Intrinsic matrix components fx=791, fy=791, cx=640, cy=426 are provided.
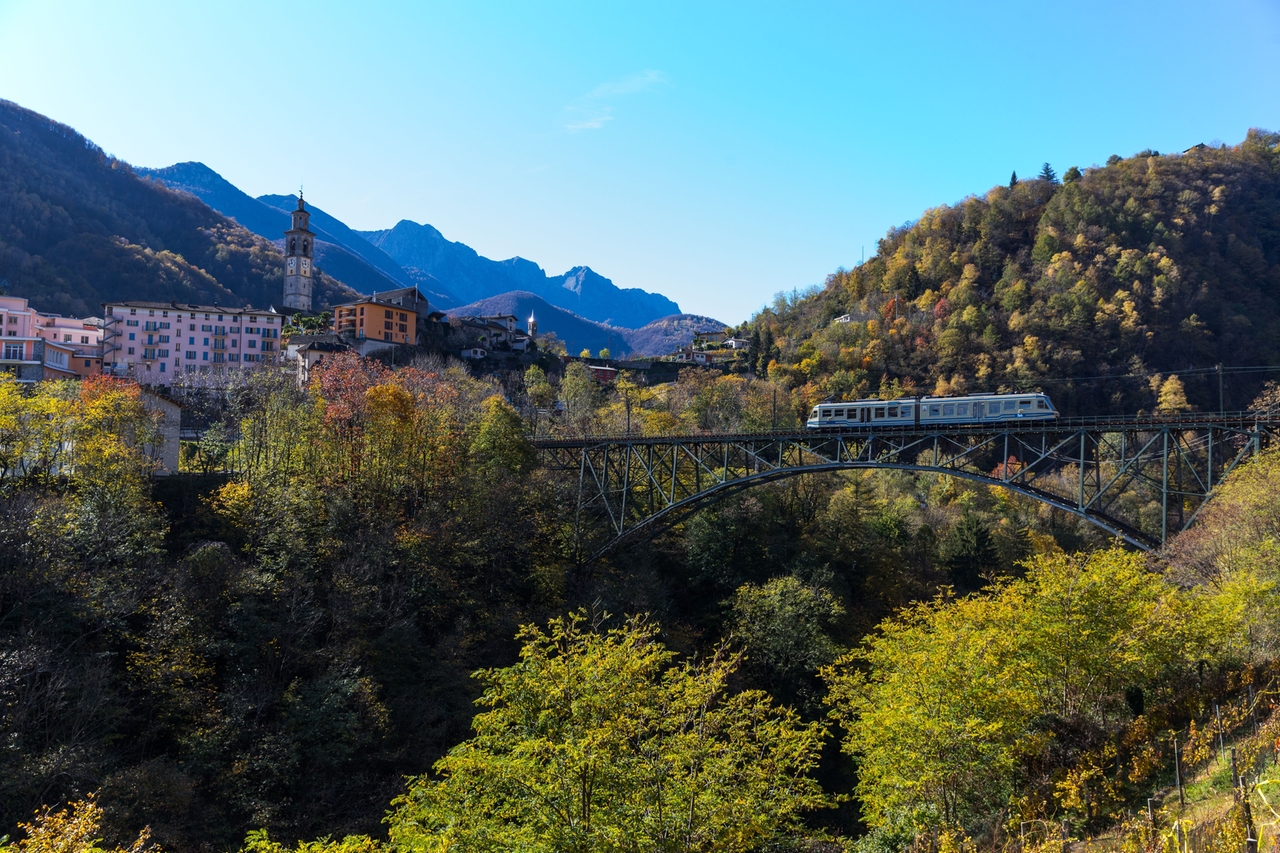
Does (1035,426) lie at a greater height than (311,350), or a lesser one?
lesser

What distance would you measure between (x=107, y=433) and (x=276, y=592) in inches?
429

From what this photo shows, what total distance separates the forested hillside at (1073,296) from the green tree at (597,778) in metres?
55.8

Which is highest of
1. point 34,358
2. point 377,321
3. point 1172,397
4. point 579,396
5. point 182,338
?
point 377,321

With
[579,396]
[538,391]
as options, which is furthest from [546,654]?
[538,391]

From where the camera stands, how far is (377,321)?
67250 millimetres

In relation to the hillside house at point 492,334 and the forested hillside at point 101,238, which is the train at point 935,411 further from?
the forested hillside at point 101,238

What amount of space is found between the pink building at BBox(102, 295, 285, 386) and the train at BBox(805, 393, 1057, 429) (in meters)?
48.4

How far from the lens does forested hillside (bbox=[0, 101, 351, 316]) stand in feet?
316

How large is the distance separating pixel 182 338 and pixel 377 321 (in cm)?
1712

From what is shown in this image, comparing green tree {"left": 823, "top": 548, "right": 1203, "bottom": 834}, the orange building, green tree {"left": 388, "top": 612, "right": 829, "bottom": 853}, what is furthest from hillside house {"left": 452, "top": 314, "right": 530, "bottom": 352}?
green tree {"left": 388, "top": 612, "right": 829, "bottom": 853}

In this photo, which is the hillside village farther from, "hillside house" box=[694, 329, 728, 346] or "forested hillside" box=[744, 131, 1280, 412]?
"hillside house" box=[694, 329, 728, 346]

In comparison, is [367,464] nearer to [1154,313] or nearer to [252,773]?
[252,773]

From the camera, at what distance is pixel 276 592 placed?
2669 cm

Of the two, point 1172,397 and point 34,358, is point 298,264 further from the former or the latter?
point 1172,397
